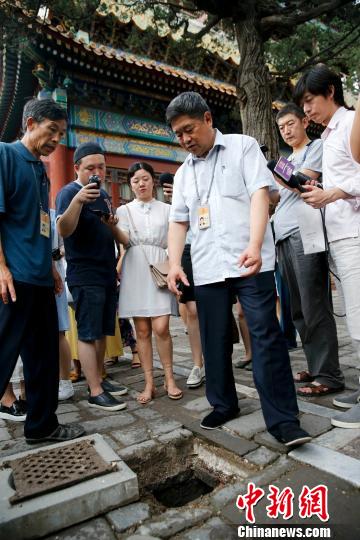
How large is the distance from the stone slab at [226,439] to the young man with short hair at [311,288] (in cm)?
85

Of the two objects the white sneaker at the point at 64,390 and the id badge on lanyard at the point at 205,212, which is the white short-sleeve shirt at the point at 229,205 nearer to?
the id badge on lanyard at the point at 205,212

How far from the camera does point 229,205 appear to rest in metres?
2.30

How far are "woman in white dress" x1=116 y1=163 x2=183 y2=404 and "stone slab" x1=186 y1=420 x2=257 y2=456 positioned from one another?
2.22 feet

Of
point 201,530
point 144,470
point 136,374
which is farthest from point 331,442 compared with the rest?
point 136,374

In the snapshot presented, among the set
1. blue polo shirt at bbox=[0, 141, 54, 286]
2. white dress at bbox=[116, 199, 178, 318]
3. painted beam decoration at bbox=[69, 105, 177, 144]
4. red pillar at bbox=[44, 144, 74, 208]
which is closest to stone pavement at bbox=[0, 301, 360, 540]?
white dress at bbox=[116, 199, 178, 318]

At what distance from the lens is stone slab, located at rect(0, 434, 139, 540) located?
1621 mm

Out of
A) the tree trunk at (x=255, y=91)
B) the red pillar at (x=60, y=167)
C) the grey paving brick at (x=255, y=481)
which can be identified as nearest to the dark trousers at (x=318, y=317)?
the grey paving brick at (x=255, y=481)

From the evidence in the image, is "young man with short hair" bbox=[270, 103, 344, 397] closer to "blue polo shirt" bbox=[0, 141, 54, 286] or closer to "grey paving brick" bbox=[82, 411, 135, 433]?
"grey paving brick" bbox=[82, 411, 135, 433]

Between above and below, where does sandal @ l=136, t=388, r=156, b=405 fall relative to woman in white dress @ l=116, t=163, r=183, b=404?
below

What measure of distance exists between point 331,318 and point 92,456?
193cm

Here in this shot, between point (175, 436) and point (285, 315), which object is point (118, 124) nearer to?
point (285, 315)

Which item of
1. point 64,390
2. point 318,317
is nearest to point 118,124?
point 64,390

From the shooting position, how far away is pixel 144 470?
2.21m

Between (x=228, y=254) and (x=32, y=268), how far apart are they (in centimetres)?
115
